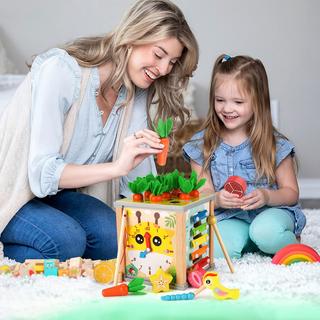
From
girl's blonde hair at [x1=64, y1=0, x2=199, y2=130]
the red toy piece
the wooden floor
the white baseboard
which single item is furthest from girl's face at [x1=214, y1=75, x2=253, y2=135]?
the white baseboard

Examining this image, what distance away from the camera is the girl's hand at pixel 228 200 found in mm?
1548

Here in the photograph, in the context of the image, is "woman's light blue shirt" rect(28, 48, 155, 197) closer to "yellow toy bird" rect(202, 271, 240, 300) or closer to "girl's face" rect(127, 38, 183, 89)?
"girl's face" rect(127, 38, 183, 89)

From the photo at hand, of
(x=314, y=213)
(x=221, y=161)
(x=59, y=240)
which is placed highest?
(x=221, y=161)

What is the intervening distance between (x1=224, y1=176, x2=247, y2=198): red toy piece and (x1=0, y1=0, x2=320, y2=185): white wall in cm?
175

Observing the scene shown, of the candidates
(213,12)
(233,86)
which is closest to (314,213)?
(233,86)

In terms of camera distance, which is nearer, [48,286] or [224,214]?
[48,286]

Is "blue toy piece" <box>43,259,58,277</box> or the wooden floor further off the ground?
"blue toy piece" <box>43,259,58,277</box>

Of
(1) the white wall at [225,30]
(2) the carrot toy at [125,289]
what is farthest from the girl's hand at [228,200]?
(1) the white wall at [225,30]

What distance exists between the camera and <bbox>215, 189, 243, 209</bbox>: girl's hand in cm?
155

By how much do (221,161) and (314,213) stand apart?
2.03ft

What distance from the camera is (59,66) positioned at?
4.86ft

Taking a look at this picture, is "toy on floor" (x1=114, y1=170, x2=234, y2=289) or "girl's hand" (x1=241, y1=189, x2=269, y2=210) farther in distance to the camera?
"girl's hand" (x1=241, y1=189, x2=269, y2=210)

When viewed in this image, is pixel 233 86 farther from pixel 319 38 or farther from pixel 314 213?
pixel 319 38

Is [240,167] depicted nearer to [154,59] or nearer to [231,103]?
[231,103]
